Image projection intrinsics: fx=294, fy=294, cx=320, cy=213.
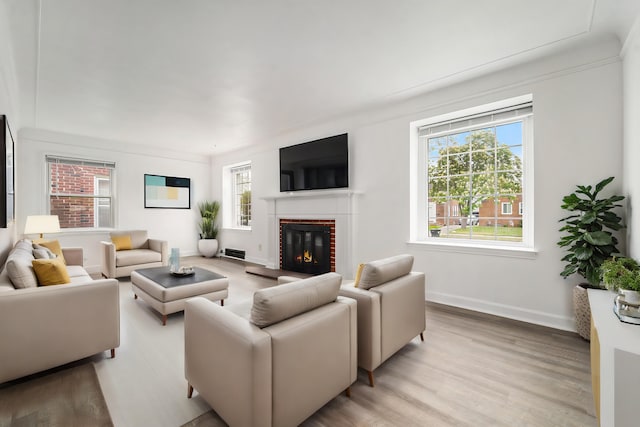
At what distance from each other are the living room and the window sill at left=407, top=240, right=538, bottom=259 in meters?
0.01

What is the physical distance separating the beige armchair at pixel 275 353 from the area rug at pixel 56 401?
551 mm

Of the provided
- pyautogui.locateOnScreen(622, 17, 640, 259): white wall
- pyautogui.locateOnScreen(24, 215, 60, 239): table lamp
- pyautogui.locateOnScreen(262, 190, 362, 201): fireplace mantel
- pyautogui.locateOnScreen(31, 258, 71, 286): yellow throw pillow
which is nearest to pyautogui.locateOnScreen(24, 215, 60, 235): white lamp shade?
pyautogui.locateOnScreen(24, 215, 60, 239): table lamp

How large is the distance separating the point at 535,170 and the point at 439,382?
231cm

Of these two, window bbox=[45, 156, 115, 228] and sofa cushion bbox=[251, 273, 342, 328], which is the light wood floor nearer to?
sofa cushion bbox=[251, 273, 342, 328]

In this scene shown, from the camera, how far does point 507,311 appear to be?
3.10m

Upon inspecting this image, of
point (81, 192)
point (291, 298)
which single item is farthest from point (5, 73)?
point (291, 298)

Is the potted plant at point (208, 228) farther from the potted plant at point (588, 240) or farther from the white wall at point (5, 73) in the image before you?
the potted plant at point (588, 240)

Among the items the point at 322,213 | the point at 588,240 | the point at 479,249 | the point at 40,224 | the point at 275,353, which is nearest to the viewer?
the point at 275,353

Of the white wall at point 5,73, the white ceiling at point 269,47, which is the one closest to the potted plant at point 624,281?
the white ceiling at point 269,47

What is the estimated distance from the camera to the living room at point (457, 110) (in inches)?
97.6

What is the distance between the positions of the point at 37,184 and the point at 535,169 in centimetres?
735

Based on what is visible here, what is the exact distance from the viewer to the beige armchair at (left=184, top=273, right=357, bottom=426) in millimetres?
1305

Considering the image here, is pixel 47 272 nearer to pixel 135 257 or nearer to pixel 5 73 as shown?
pixel 5 73

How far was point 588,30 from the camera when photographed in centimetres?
243
